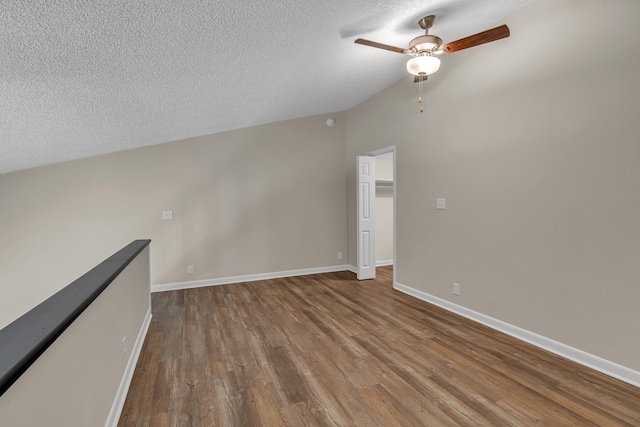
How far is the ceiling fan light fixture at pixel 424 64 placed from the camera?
2654mm

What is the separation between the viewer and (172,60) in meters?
2.40

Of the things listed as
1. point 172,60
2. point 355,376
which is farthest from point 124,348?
point 172,60

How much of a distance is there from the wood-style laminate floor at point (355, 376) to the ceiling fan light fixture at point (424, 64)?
7.62 ft

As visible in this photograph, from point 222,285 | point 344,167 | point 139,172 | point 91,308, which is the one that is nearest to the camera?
point 91,308

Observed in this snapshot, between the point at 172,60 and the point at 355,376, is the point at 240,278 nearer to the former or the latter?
the point at 355,376

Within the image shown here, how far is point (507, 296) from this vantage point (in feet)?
9.95

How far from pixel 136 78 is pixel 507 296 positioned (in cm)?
366

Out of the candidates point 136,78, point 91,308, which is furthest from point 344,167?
point 91,308

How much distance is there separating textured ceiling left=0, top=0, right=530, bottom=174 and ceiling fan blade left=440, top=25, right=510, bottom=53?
1.13ft

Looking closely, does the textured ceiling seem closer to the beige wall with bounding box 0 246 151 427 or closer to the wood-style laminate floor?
the beige wall with bounding box 0 246 151 427

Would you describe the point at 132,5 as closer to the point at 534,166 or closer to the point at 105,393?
the point at 105,393

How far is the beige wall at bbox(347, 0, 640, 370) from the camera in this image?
2264 mm

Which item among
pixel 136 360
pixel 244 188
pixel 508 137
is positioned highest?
pixel 508 137

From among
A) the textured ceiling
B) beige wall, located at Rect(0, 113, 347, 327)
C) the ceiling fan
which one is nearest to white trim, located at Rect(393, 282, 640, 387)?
the ceiling fan
